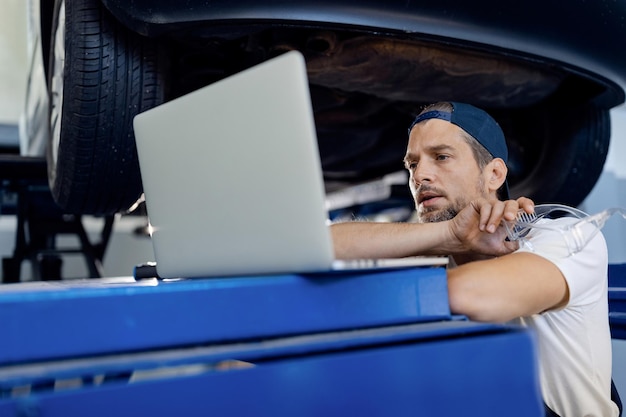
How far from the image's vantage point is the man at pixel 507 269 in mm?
772

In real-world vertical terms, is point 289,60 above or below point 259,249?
above

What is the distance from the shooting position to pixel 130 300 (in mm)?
547

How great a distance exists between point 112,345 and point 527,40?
1.17 meters

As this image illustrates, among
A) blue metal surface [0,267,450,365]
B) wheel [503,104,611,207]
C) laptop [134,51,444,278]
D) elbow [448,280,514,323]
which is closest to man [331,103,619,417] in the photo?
elbow [448,280,514,323]

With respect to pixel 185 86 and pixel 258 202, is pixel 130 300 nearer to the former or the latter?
pixel 258 202

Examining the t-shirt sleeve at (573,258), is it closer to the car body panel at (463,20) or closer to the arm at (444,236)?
the arm at (444,236)

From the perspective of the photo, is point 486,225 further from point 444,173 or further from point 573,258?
point 444,173

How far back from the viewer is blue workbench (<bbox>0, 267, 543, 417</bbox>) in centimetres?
51

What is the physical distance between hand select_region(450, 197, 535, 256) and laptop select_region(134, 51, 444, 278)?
0.37m

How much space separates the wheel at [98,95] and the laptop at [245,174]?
58 cm

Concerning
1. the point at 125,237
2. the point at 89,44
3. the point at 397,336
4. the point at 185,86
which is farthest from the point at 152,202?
the point at 125,237

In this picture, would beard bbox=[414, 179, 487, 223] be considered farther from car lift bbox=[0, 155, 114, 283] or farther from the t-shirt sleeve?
car lift bbox=[0, 155, 114, 283]

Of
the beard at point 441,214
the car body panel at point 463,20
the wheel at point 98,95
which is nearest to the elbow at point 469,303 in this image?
the beard at point 441,214

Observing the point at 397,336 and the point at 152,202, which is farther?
the point at 152,202
